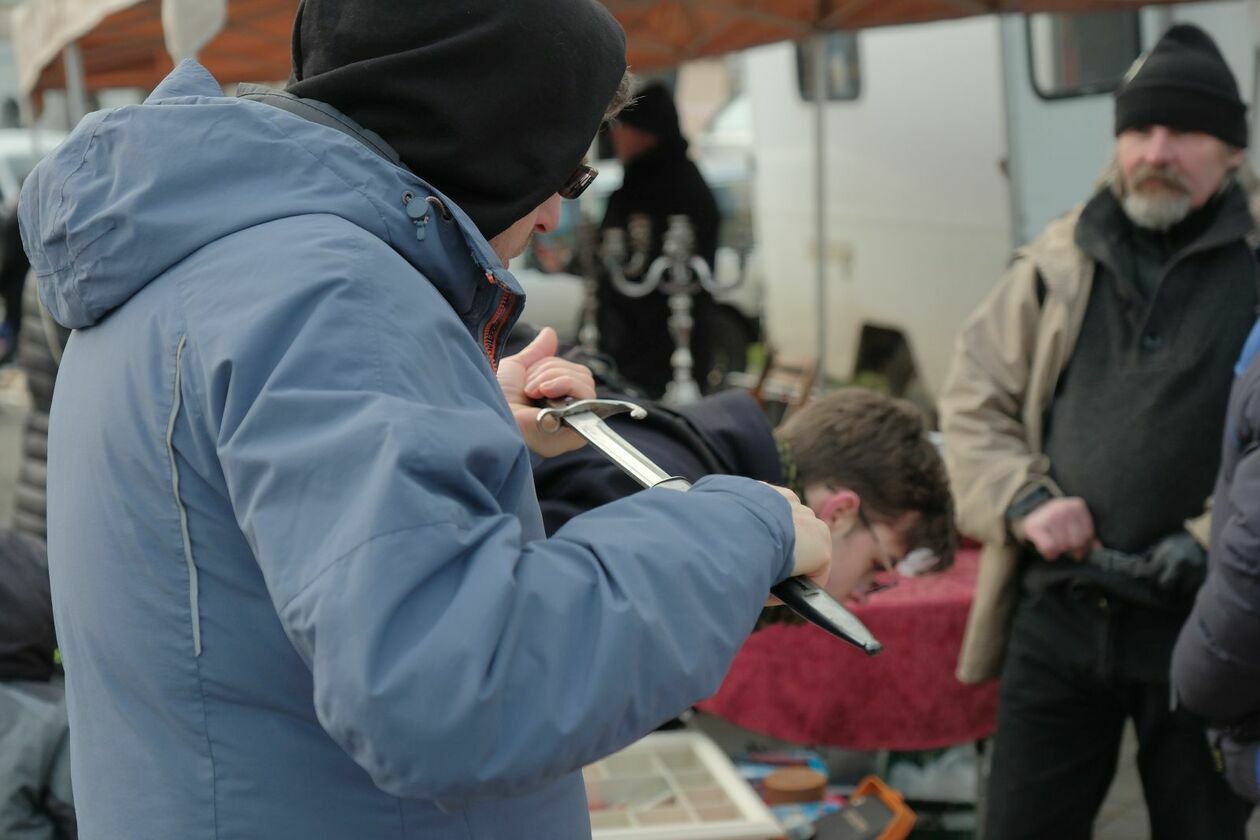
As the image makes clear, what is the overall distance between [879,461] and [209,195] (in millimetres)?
1413

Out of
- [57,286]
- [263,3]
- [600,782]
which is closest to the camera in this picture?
[57,286]

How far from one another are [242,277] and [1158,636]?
235cm

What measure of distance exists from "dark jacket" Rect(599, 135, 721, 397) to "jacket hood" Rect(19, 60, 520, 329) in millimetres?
5735

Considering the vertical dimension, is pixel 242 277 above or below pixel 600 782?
above

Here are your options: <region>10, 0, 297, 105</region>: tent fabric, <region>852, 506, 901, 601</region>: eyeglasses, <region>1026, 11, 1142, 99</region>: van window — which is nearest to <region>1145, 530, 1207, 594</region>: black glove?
<region>852, 506, 901, 601</region>: eyeglasses

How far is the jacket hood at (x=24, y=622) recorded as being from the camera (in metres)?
2.40

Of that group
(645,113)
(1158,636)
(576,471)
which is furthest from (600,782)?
(645,113)

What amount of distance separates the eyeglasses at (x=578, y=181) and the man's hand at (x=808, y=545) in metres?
0.32

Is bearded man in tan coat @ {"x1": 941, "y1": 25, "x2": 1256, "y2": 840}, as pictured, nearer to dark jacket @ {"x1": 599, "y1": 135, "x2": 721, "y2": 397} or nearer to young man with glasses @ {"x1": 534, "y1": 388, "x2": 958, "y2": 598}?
young man with glasses @ {"x1": 534, "y1": 388, "x2": 958, "y2": 598}

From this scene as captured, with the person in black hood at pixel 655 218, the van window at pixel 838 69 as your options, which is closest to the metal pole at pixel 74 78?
the person in black hood at pixel 655 218

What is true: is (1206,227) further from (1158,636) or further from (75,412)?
(75,412)

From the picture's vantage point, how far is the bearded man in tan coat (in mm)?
2816

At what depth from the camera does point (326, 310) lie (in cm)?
94

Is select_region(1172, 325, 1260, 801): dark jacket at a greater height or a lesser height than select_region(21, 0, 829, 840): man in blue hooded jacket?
lesser
